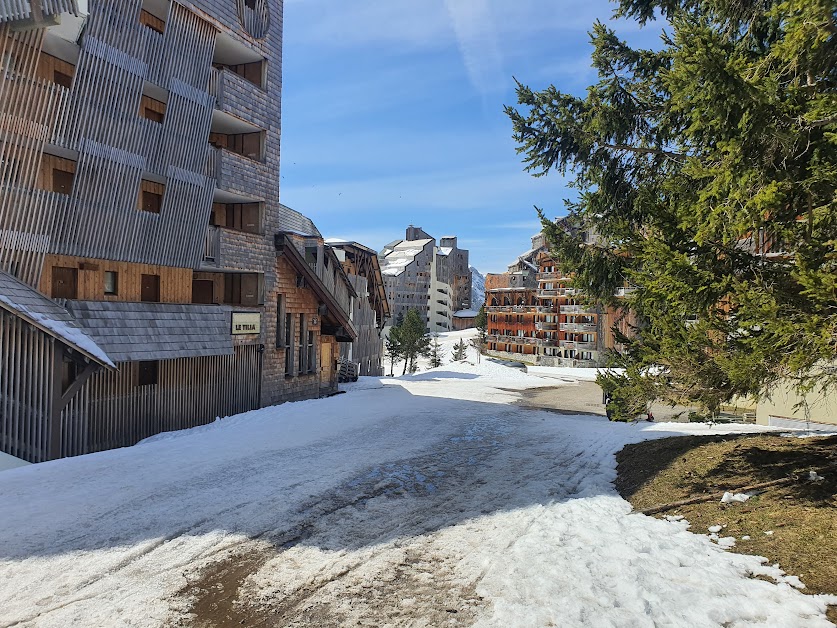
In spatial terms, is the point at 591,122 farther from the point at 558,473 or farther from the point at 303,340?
the point at 303,340

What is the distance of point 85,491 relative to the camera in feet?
36.1

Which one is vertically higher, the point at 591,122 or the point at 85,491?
the point at 591,122

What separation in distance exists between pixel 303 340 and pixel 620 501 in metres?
17.2

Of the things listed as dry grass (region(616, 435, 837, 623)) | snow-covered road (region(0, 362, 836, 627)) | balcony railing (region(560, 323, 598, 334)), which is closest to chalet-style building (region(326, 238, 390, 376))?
snow-covered road (region(0, 362, 836, 627))

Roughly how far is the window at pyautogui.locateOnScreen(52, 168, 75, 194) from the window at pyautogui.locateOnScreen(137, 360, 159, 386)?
18.0 ft

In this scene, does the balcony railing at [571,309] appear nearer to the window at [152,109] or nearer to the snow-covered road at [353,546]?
the snow-covered road at [353,546]

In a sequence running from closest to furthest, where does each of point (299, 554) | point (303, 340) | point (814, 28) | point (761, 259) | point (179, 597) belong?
point (179, 597) < point (814, 28) < point (299, 554) < point (761, 259) < point (303, 340)

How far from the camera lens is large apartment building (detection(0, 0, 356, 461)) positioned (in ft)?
44.2

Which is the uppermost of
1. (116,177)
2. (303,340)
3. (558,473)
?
(116,177)

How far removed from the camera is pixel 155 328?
16.5m

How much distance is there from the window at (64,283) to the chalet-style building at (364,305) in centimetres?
2468

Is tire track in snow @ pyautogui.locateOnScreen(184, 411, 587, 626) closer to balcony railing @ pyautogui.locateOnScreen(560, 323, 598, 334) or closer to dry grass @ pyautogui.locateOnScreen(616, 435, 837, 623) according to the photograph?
dry grass @ pyautogui.locateOnScreen(616, 435, 837, 623)

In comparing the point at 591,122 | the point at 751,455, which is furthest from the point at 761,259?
the point at 591,122

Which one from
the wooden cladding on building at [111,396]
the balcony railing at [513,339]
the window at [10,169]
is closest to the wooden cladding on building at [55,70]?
the window at [10,169]
